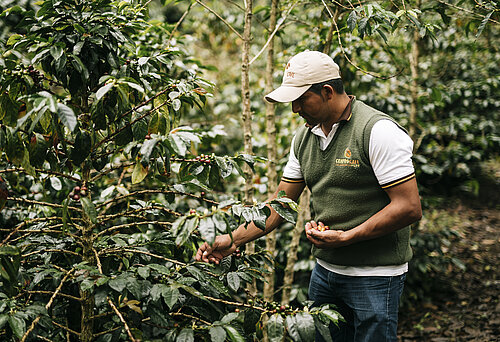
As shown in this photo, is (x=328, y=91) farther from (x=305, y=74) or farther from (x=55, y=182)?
(x=55, y=182)

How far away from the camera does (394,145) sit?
1479 mm

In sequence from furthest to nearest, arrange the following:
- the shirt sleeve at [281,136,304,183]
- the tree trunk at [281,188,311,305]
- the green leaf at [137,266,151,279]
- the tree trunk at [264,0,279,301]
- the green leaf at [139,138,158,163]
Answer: the tree trunk at [281,188,311,305] < the tree trunk at [264,0,279,301] < the shirt sleeve at [281,136,304,183] < the green leaf at [137,266,151,279] < the green leaf at [139,138,158,163]

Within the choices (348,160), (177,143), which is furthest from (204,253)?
(348,160)

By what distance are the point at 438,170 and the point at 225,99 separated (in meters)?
2.68

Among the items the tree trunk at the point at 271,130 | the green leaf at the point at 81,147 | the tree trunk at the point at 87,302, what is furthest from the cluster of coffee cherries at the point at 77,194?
the tree trunk at the point at 271,130

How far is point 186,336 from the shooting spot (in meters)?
1.35

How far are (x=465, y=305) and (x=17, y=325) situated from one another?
327cm

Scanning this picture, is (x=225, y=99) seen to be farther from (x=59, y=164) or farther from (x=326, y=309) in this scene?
(x=326, y=309)

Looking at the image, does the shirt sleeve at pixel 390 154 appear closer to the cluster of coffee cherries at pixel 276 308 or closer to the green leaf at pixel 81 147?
the cluster of coffee cherries at pixel 276 308

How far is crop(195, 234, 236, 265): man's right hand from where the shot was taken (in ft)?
5.37

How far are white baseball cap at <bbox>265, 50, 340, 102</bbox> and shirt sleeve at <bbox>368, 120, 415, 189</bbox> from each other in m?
0.29

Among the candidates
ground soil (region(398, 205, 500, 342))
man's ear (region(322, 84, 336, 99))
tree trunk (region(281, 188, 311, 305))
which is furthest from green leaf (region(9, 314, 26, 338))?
ground soil (region(398, 205, 500, 342))

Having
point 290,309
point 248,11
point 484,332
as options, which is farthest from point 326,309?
point 484,332

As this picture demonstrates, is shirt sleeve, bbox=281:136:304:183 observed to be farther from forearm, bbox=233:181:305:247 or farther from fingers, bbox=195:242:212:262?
fingers, bbox=195:242:212:262
